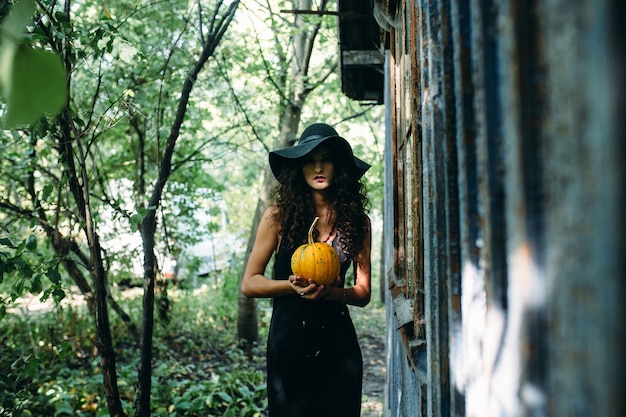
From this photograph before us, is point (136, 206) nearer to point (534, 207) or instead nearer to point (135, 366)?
point (135, 366)

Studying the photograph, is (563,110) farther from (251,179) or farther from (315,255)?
(251,179)

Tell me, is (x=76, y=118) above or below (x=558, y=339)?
above

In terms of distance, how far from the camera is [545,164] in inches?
27.6

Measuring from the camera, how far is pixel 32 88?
65 centimetres

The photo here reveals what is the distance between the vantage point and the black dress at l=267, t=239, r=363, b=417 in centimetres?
317

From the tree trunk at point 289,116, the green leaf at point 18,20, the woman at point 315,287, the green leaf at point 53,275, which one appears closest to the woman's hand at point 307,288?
the woman at point 315,287

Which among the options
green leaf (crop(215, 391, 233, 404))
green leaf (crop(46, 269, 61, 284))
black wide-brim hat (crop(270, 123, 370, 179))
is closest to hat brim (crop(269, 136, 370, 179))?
black wide-brim hat (crop(270, 123, 370, 179))

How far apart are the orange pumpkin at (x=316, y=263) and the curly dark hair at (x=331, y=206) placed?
0.91 ft

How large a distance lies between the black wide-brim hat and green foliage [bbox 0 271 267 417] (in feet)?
5.54

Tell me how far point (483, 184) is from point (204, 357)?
26.0ft

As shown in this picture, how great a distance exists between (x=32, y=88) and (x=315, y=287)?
240 cm

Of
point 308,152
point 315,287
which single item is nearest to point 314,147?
point 308,152

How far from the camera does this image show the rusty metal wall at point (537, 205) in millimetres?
539

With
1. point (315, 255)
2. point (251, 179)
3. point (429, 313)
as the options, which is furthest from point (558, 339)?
point (251, 179)
